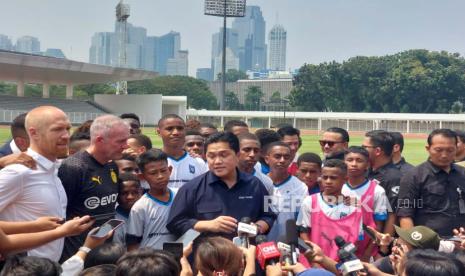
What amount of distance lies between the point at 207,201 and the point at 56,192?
109 centimetres

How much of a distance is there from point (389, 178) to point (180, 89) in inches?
3282

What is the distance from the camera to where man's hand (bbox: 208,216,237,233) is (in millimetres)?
3855

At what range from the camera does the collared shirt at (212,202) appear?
13.7 ft

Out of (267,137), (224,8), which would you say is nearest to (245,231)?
(267,137)

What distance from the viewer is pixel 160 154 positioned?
4.89m

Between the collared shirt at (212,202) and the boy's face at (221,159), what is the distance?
61 mm

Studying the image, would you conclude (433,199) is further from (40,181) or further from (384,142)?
(40,181)

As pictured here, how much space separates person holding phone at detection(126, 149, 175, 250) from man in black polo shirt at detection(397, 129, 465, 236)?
226 centimetres

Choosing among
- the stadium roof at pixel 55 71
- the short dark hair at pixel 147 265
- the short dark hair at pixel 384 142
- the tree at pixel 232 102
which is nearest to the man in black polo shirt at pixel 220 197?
the short dark hair at pixel 147 265

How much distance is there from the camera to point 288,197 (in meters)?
5.38

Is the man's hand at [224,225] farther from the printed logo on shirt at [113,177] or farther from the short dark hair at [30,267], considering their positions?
the short dark hair at [30,267]

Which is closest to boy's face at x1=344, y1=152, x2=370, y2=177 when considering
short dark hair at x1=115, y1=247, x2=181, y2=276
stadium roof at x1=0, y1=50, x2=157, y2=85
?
short dark hair at x1=115, y1=247, x2=181, y2=276

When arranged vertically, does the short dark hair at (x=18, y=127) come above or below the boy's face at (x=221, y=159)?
above

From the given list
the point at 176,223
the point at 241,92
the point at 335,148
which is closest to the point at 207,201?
the point at 176,223
